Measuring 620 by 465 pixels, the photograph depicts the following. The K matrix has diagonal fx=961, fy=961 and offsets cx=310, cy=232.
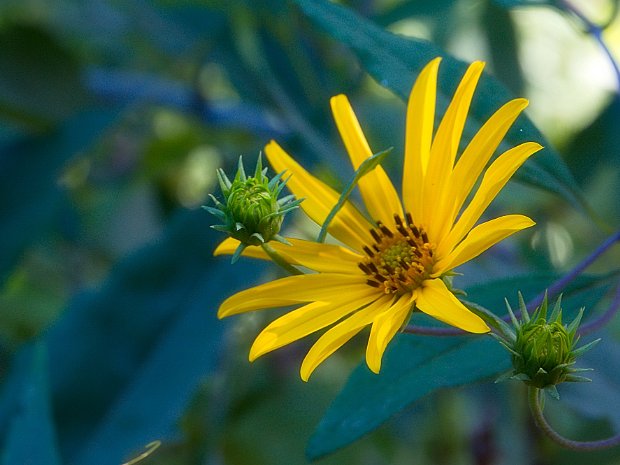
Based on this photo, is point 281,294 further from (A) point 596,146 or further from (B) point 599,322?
(A) point 596,146

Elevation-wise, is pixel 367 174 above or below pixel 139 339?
below

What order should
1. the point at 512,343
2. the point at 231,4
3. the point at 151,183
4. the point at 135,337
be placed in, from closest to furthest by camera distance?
the point at 512,343 < the point at 135,337 < the point at 231,4 < the point at 151,183

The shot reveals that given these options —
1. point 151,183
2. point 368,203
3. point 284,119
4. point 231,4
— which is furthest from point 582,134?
point 151,183

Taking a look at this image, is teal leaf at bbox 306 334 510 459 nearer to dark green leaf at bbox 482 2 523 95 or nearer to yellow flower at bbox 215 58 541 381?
yellow flower at bbox 215 58 541 381

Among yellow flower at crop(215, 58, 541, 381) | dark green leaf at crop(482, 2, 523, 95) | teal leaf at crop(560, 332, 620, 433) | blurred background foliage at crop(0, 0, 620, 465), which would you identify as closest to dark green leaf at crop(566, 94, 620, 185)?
blurred background foliage at crop(0, 0, 620, 465)

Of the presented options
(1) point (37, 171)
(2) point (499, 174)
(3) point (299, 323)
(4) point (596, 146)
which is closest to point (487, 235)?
(2) point (499, 174)

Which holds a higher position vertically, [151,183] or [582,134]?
[151,183]

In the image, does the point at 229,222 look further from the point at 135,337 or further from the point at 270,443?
the point at 270,443
